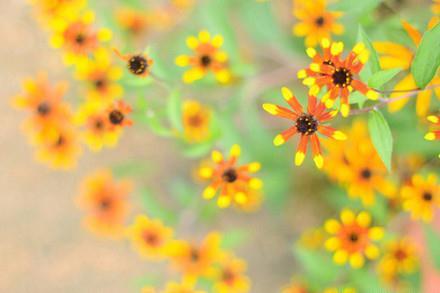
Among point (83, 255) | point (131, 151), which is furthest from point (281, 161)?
point (83, 255)

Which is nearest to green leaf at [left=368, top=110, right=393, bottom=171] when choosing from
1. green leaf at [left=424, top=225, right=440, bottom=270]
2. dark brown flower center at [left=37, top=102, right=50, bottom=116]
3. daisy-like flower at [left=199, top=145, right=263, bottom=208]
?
daisy-like flower at [left=199, top=145, right=263, bottom=208]

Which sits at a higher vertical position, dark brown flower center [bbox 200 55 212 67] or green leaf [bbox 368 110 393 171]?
dark brown flower center [bbox 200 55 212 67]

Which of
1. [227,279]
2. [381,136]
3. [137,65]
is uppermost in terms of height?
[137,65]

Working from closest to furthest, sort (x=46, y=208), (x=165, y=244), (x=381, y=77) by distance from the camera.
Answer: (x=381, y=77)
(x=165, y=244)
(x=46, y=208)

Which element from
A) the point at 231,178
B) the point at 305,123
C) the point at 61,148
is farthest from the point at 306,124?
the point at 61,148

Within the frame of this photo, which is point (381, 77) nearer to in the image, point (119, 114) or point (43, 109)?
point (119, 114)

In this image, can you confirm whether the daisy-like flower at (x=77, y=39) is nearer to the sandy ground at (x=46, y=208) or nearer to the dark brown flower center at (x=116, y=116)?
the dark brown flower center at (x=116, y=116)

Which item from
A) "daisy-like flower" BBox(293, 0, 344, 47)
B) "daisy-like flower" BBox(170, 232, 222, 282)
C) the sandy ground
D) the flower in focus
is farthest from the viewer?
the sandy ground

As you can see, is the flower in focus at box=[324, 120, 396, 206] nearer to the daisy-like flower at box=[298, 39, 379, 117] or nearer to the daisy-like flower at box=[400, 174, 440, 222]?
the daisy-like flower at box=[400, 174, 440, 222]
